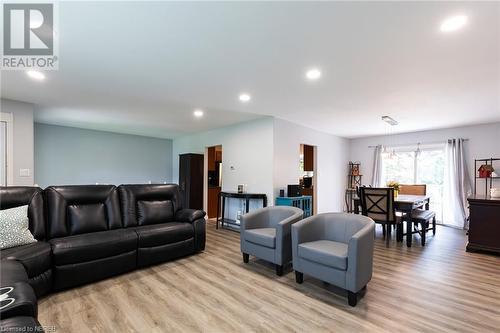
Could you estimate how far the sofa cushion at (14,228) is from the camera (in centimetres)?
229

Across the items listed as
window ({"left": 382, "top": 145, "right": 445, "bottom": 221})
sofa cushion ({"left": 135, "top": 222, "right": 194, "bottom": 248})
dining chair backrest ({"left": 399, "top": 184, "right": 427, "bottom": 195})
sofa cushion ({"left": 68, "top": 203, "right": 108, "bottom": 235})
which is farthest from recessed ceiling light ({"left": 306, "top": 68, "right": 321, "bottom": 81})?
dining chair backrest ({"left": 399, "top": 184, "right": 427, "bottom": 195})

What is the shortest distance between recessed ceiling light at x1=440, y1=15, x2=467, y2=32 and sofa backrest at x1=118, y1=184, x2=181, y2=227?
392 centimetres

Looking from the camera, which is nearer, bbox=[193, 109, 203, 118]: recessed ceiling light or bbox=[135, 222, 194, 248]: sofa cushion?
bbox=[135, 222, 194, 248]: sofa cushion

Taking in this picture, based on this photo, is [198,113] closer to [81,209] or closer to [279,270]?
[81,209]

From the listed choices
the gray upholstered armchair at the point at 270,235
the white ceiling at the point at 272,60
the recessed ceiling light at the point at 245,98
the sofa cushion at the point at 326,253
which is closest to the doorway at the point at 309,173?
the white ceiling at the point at 272,60

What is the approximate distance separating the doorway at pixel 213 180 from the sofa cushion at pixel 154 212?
2890 mm

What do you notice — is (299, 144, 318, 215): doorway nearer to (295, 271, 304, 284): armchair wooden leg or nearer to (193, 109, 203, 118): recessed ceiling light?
(193, 109, 203, 118): recessed ceiling light

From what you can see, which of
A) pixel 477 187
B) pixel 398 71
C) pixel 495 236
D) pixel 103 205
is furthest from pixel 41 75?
pixel 477 187

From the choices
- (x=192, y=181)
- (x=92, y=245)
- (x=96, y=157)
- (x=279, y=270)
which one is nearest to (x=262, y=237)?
(x=279, y=270)

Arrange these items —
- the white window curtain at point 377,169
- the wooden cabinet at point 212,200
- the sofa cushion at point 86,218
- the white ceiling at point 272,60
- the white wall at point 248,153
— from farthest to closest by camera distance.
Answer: the white window curtain at point 377,169 → the wooden cabinet at point 212,200 → the white wall at point 248,153 → the sofa cushion at point 86,218 → the white ceiling at point 272,60

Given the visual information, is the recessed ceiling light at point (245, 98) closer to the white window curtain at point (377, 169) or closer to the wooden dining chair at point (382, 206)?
the wooden dining chair at point (382, 206)

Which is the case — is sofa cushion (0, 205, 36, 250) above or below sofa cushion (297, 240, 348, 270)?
above

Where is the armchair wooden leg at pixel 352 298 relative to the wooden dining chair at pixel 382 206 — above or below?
below

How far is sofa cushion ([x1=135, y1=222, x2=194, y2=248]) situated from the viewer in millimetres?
3084
